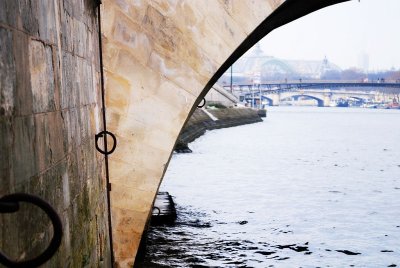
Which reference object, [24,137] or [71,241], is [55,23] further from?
[71,241]

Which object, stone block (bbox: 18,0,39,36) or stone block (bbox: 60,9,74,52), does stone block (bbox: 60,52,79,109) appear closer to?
stone block (bbox: 60,9,74,52)

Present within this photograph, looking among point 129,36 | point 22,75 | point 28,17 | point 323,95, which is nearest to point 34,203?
point 22,75

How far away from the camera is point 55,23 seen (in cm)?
317

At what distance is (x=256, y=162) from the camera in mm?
27406

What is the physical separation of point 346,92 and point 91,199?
4830 inches

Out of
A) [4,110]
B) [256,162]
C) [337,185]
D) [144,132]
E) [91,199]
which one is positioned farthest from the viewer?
[256,162]

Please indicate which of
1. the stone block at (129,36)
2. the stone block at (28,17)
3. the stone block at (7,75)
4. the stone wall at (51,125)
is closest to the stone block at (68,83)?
the stone wall at (51,125)

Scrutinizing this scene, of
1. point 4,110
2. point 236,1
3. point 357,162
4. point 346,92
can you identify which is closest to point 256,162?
point 357,162

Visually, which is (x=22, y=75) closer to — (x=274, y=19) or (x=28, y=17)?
(x=28, y=17)

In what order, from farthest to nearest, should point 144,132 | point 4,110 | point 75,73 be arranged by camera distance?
point 144,132
point 75,73
point 4,110

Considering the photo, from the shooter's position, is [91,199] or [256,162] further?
[256,162]

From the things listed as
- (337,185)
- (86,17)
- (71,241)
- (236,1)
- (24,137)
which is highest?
(236,1)

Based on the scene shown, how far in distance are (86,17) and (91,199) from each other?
58.3 inches

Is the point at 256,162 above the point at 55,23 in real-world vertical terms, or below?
below
